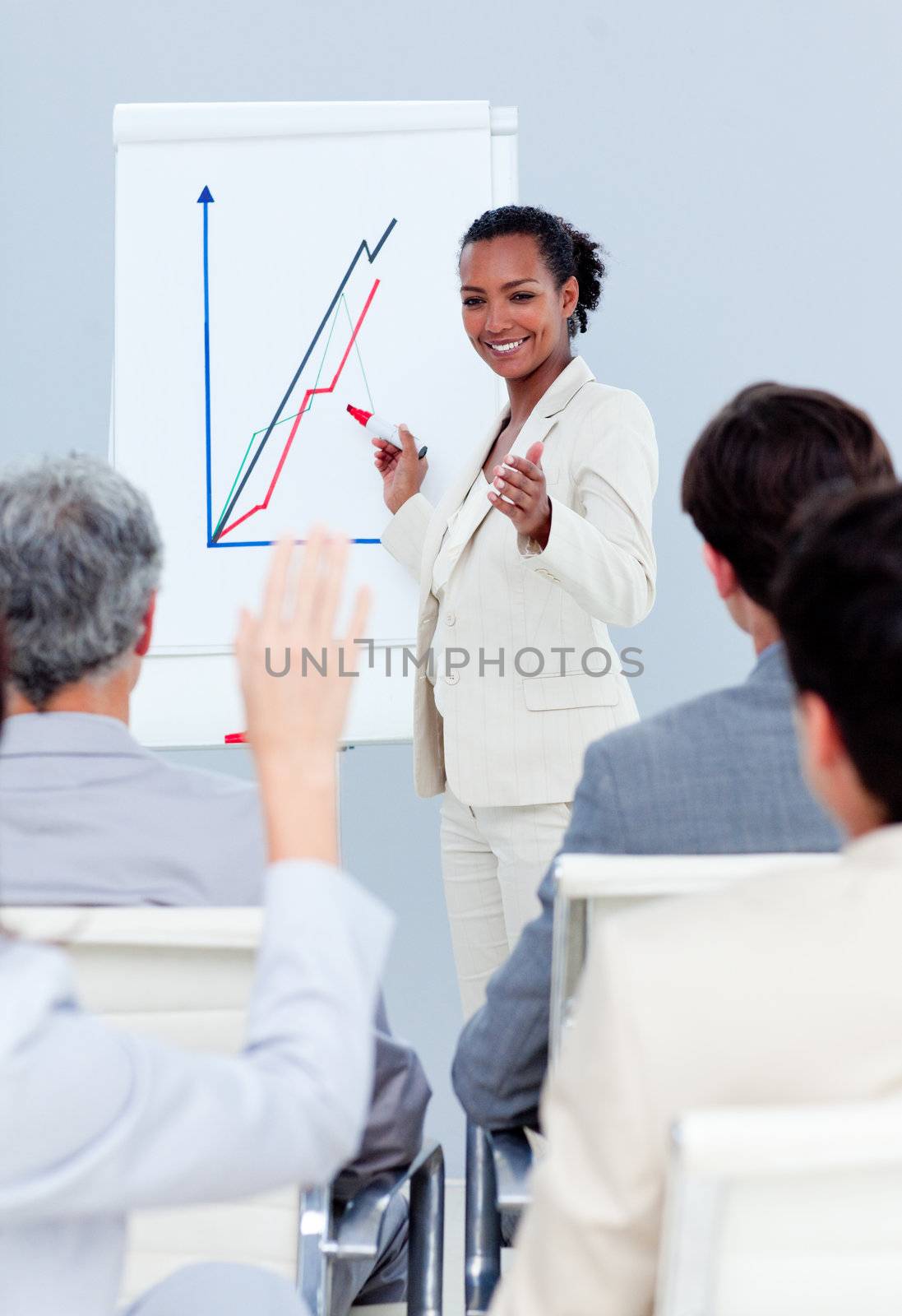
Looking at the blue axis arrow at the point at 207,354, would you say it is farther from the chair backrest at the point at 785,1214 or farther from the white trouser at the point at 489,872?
the chair backrest at the point at 785,1214

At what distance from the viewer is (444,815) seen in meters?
2.32

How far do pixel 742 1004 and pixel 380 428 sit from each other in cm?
190

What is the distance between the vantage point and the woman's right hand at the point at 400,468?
96.3 inches

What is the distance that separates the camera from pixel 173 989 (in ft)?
3.18

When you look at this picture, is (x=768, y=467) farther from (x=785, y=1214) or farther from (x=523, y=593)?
(x=523, y=593)

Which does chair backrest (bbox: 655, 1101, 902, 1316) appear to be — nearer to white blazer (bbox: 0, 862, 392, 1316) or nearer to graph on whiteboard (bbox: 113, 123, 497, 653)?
white blazer (bbox: 0, 862, 392, 1316)

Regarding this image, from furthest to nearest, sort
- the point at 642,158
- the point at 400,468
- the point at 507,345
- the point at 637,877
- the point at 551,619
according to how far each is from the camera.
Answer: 1. the point at 642,158
2. the point at 400,468
3. the point at 507,345
4. the point at 551,619
5. the point at 637,877

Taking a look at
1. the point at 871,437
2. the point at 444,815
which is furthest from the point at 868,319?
the point at 871,437

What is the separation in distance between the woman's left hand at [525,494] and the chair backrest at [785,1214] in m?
1.39

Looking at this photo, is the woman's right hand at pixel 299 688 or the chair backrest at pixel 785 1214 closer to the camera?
the chair backrest at pixel 785 1214

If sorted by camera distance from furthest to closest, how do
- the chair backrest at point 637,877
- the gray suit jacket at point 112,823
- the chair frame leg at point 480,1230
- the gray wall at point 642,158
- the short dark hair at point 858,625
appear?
the gray wall at point 642,158, the chair frame leg at point 480,1230, the gray suit jacket at point 112,823, the chair backrest at point 637,877, the short dark hair at point 858,625

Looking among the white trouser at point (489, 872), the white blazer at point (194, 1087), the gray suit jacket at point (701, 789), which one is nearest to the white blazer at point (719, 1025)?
the white blazer at point (194, 1087)

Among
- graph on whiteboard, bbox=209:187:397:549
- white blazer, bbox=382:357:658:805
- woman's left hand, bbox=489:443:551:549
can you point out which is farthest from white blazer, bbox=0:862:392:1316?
graph on whiteboard, bbox=209:187:397:549

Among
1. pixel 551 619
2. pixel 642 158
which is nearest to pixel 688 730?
pixel 551 619
